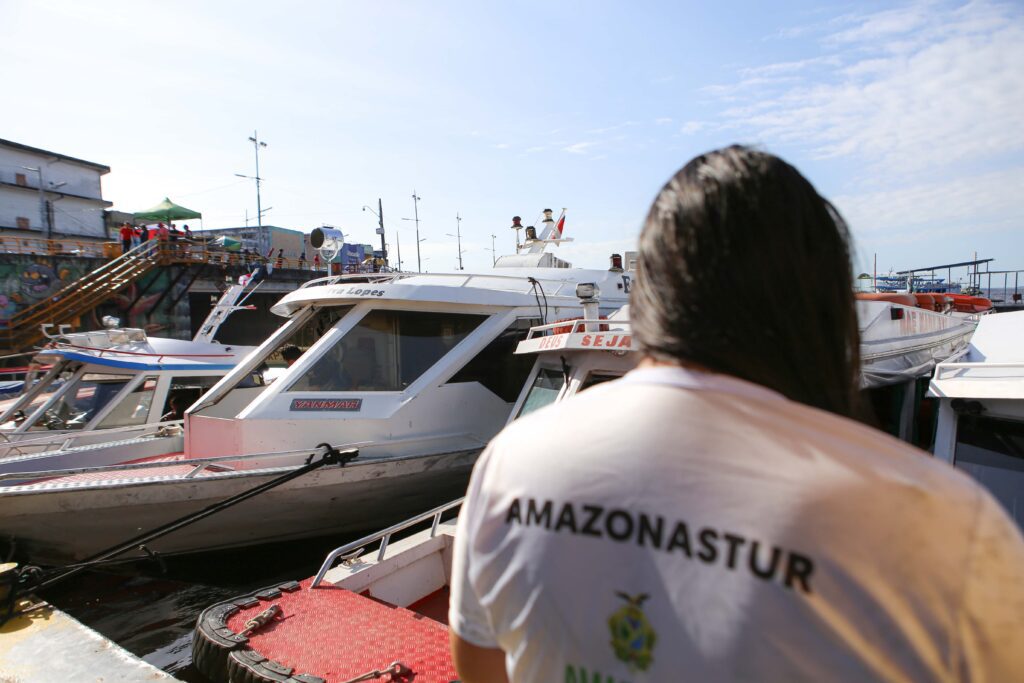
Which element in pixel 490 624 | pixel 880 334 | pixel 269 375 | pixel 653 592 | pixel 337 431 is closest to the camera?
pixel 653 592

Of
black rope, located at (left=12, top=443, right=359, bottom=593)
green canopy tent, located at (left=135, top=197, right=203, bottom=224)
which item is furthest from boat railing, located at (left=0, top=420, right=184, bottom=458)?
green canopy tent, located at (left=135, top=197, right=203, bottom=224)

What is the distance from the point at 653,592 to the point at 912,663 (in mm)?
312

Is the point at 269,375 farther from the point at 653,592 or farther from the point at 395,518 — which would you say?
the point at 653,592

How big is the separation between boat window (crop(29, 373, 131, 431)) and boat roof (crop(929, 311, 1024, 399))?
32.4 ft

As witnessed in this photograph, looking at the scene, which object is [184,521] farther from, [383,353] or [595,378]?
[595,378]

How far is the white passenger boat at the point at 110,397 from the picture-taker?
8.38 metres

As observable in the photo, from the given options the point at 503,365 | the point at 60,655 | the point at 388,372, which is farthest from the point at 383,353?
the point at 60,655

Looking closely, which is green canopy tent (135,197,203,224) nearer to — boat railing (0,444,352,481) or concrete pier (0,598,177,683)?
boat railing (0,444,352,481)

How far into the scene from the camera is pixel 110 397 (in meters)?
8.93

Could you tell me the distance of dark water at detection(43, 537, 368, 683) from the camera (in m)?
5.81

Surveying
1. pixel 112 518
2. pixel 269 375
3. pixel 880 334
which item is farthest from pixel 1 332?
pixel 880 334

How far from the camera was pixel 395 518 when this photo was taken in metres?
7.00

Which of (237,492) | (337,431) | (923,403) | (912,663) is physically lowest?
(237,492)

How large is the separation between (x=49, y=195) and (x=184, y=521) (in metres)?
43.5
